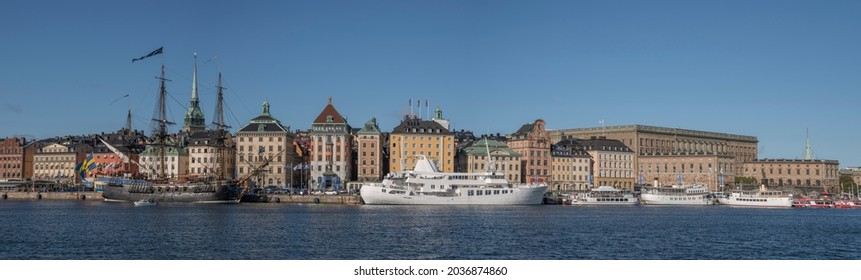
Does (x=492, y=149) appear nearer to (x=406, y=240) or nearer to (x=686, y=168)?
(x=686, y=168)

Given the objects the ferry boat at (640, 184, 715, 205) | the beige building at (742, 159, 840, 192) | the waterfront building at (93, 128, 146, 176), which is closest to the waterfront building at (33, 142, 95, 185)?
the waterfront building at (93, 128, 146, 176)

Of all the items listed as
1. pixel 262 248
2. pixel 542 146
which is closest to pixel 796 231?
pixel 262 248

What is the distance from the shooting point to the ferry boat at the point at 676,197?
135m

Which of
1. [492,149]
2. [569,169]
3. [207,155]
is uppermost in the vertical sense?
[492,149]

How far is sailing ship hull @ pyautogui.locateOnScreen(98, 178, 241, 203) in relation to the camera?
120 metres

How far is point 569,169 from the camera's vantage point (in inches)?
6604

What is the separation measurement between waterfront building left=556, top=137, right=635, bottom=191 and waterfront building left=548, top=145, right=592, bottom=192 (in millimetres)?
1569

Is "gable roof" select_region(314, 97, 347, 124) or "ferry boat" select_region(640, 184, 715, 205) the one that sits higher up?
"gable roof" select_region(314, 97, 347, 124)

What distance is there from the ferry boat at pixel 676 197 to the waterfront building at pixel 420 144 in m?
30.1

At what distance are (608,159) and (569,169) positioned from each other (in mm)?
13042

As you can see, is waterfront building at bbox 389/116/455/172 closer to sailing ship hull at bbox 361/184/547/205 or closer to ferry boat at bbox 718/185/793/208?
sailing ship hull at bbox 361/184/547/205

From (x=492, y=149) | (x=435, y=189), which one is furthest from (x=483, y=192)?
(x=492, y=149)
